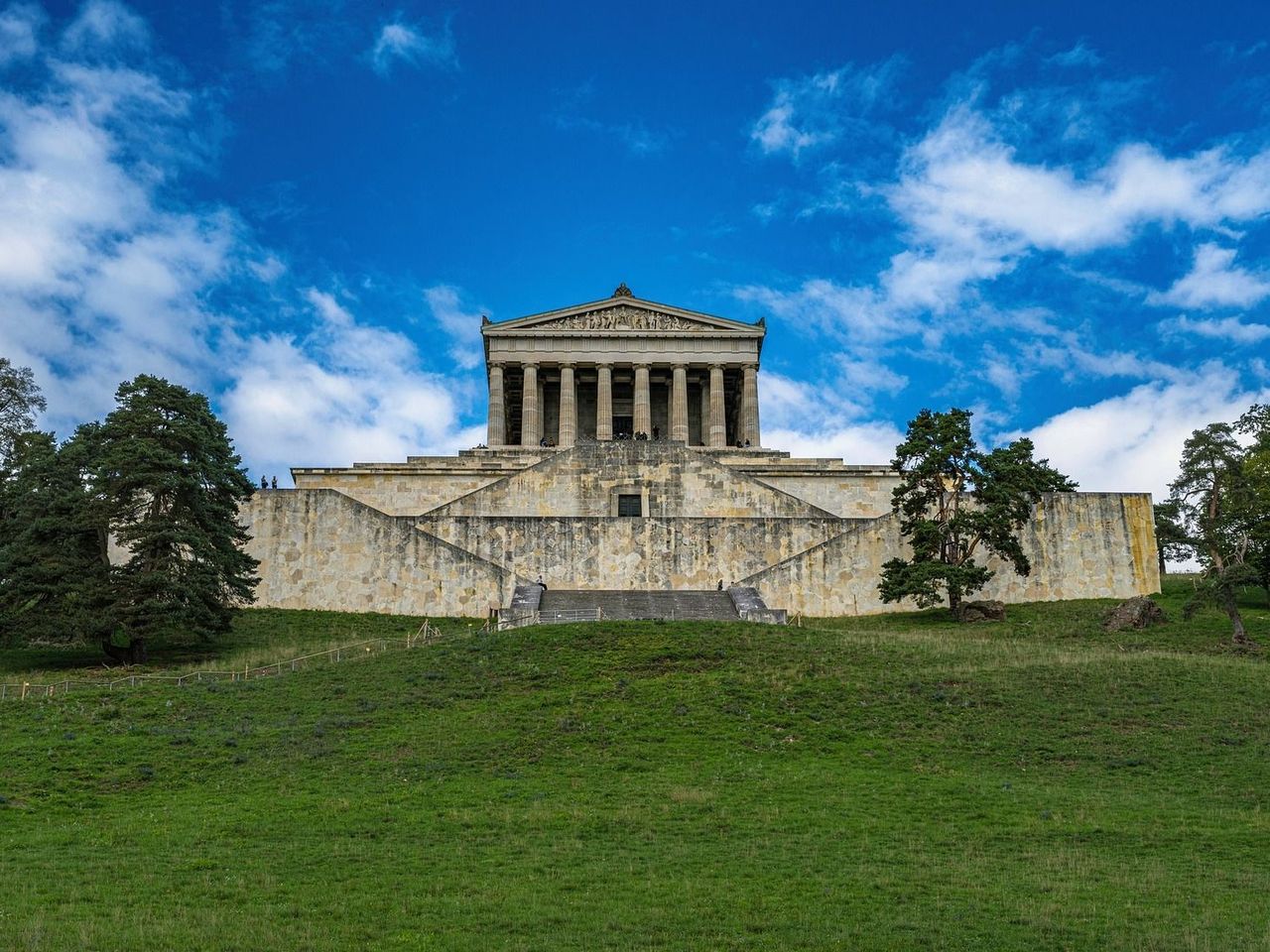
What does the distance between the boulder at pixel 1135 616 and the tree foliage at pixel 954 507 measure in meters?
4.31

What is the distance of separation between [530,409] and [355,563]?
28.5 meters

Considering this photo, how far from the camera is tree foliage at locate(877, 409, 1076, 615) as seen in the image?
39562 millimetres

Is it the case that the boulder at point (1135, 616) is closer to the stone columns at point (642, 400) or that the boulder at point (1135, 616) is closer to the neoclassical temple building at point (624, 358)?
the neoclassical temple building at point (624, 358)

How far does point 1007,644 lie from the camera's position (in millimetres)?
32906

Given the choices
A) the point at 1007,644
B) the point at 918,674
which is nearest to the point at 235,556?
the point at 918,674

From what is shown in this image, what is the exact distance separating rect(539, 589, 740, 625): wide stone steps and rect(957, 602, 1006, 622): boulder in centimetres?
772

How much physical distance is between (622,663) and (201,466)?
587 inches

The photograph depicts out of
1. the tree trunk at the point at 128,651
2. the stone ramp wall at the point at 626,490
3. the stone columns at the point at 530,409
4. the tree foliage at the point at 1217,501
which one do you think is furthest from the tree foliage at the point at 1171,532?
the tree trunk at the point at 128,651

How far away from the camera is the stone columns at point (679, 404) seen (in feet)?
229

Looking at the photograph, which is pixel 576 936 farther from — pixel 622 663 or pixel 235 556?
pixel 235 556

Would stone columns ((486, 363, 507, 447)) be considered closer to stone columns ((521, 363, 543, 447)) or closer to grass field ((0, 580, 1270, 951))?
stone columns ((521, 363, 543, 447))

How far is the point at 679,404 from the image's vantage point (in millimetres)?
70312

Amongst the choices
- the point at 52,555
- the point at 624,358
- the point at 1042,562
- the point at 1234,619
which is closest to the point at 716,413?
the point at 624,358

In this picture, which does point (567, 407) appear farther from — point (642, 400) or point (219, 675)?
point (219, 675)
